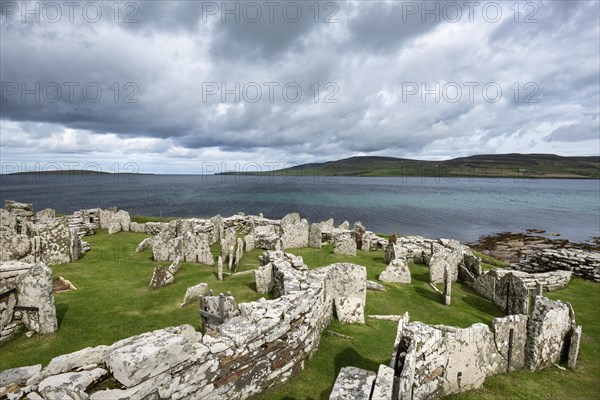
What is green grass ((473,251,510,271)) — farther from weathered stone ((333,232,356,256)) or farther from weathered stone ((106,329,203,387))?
weathered stone ((106,329,203,387))

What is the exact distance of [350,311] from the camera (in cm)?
1168

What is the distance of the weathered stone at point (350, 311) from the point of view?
38.1 ft

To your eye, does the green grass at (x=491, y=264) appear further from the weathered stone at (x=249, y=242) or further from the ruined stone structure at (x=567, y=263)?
the weathered stone at (x=249, y=242)

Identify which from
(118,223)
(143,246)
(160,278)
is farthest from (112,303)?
(118,223)

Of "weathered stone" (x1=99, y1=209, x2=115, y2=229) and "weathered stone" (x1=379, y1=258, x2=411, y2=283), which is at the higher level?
"weathered stone" (x1=99, y1=209, x2=115, y2=229)

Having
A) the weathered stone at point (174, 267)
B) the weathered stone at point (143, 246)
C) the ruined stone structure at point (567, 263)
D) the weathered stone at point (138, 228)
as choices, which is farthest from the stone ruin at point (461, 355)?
the weathered stone at point (138, 228)

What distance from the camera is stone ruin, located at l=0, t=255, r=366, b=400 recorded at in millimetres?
5262

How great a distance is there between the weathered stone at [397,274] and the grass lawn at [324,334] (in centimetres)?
67

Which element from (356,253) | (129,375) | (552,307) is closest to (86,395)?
(129,375)

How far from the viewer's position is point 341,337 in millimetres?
10477

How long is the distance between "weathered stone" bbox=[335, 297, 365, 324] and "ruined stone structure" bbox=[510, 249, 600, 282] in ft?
61.4

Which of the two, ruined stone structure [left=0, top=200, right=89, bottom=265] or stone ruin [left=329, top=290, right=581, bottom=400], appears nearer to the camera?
stone ruin [left=329, top=290, right=581, bottom=400]

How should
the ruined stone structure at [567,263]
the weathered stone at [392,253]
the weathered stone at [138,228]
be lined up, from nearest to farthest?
the ruined stone structure at [567,263]
the weathered stone at [392,253]
the weathered stone at [138,228]

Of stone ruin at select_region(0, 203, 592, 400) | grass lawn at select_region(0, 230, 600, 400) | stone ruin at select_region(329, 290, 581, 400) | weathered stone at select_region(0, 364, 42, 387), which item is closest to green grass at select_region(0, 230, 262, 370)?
grass lawn at select_region(0, 230, 600, 400)
